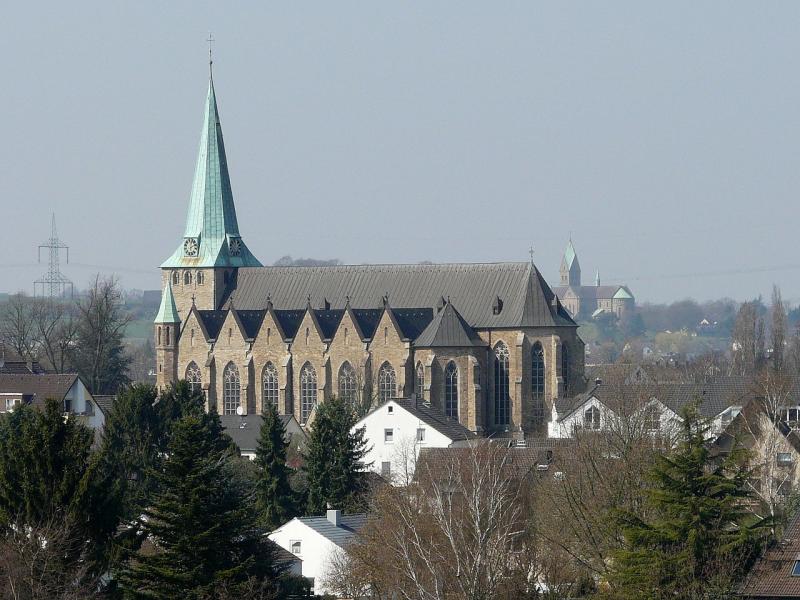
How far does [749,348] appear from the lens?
484 feet

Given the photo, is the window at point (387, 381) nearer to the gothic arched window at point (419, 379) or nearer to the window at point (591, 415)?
the gothic arched window at point (419, 379)

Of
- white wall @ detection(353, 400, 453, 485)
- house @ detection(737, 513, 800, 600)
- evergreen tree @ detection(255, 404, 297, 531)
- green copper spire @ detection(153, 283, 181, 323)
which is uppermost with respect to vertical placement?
green copper spire @ detection(153, 283, 181, 323)

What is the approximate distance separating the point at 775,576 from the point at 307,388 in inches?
2769

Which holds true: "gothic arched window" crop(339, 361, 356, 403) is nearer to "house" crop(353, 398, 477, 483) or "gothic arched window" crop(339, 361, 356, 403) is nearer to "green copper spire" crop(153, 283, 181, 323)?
"green copper spire" crop(153, 283, 181, 323)

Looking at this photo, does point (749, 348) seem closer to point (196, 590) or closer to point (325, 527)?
point (325, 527)

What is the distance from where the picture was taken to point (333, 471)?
7112 cm

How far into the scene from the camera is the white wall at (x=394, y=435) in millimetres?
83375

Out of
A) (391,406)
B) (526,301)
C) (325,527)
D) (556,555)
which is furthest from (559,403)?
(556,555)

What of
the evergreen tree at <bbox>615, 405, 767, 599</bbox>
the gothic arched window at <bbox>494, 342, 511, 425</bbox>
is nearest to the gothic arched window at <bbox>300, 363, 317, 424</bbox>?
the gothic arched window at <bbox>494, 342, 511, 425</bbox>

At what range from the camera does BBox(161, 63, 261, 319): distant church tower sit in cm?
11956

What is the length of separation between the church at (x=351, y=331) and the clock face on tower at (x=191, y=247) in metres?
0.06

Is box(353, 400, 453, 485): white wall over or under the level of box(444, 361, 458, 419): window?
under

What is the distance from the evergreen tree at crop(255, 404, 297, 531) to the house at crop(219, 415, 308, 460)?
24.4m

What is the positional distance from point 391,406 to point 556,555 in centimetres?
3625
